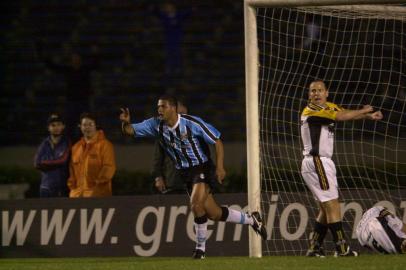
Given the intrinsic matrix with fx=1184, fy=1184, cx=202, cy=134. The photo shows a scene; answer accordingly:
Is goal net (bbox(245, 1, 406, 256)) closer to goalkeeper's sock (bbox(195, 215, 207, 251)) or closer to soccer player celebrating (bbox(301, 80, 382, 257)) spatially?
goalkeeper's sock (bbox(195, 215, 207, 251))

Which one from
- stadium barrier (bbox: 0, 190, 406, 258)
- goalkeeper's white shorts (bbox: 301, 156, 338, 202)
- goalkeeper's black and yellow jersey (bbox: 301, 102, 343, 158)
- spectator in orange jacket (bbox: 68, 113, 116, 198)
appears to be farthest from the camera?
spectator in orange jacket (bbox: 68, 113, 116, 198)

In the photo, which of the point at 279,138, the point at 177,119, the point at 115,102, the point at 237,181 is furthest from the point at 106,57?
the point at 177,119

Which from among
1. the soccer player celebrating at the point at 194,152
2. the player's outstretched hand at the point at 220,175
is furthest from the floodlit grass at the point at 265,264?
the player's outstretched hand at the point at 220,175

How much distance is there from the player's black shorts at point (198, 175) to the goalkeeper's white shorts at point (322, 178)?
99 cm

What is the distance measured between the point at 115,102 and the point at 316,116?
6.78 metres

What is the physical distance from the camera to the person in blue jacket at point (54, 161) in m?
13.1

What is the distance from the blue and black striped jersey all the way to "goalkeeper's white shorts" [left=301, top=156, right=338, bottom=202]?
0.97m

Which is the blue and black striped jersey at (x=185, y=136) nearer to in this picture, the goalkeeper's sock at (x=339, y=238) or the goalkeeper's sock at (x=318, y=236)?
the goalkeeper's sock at (x=318, y=236)

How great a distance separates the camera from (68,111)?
16.4 meters

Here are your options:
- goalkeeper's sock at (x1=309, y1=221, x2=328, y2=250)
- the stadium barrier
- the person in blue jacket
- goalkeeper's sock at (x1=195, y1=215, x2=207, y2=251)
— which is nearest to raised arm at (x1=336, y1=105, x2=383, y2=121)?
goalkeeper's sock at (x1=309, y1=221, x2=328, y2=250)

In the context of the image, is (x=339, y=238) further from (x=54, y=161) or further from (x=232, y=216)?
(x=54, y=161)

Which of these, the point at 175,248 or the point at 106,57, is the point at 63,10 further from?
the point at 175,248

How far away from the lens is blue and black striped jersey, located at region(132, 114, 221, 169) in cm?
1093

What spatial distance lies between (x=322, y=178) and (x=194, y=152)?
1.27 m
